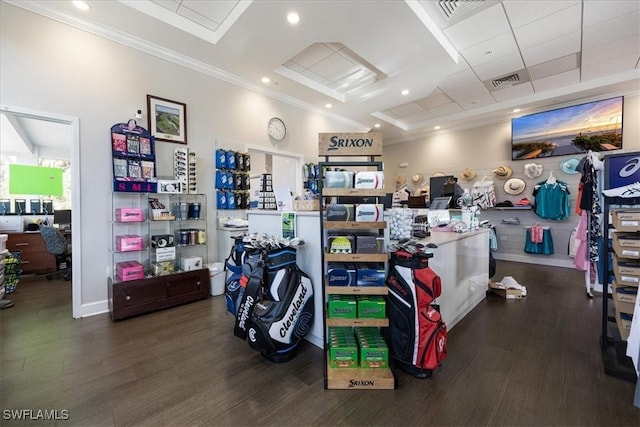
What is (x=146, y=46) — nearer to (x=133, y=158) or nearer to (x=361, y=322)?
(x=133, y=158)

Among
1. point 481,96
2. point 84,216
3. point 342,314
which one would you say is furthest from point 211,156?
point 481,96

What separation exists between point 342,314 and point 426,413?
0.72 metres

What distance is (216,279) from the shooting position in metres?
3.62

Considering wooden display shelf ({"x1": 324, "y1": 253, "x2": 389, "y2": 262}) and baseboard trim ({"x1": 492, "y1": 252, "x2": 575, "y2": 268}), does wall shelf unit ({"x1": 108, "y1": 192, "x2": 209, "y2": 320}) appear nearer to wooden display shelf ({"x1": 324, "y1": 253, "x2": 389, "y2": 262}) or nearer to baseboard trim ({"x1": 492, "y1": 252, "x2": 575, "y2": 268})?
wooden display shelf ({"x1": 324, "y1": 253, "x2": 389, "y2": 262})

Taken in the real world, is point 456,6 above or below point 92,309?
above

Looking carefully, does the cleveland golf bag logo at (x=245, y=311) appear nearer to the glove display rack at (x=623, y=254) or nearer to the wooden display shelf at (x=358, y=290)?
the wooden display shelf at (x=358, y=290)

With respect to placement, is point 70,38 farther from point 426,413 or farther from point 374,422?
point 426,413

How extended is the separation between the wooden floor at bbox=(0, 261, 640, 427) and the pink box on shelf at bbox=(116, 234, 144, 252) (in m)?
0.80

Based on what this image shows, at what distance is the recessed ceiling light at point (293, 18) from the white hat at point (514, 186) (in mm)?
5771

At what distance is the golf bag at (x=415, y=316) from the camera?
5.80 feet

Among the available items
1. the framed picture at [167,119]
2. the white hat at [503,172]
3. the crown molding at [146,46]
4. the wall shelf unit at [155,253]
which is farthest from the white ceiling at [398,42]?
the wall shelf unit at [155,253]

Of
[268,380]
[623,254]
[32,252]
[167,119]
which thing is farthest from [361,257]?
[32,252]

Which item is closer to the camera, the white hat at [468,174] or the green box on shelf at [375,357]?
the green box on shelf at [375,357]

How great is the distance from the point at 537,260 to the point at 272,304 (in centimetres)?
642
